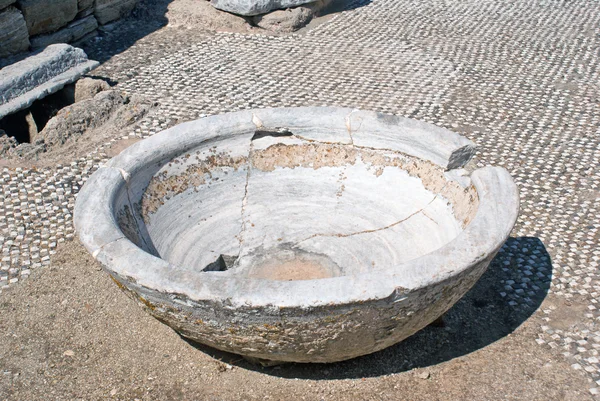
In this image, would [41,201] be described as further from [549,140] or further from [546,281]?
[549,140]

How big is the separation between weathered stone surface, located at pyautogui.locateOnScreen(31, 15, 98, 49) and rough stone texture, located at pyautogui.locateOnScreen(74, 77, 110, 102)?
1.33m

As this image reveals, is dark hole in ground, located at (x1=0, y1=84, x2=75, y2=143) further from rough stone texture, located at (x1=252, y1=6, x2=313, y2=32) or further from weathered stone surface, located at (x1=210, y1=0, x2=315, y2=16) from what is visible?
rough stone texture, located at (x1=252, y1=6, x2=313, y2=32)

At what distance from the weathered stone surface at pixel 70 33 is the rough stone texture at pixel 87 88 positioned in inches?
52.5

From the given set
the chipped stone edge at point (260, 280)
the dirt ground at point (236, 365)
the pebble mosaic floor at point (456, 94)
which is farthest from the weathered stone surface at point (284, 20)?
the dirt ground at point (236, 365)

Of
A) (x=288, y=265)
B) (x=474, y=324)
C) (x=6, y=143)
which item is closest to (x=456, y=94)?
(x=474, y=324)

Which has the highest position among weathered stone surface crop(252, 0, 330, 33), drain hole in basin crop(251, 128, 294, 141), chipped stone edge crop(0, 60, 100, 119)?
drain hole in basin crop(251, 128, 294, 141)

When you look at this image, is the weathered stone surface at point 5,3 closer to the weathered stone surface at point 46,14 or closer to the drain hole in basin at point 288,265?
the weathered stone surface at point 46,14

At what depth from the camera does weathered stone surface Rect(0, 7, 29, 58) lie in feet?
24.1

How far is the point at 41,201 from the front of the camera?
17.8ft

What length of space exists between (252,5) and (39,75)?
3.25 m

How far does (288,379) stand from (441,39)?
244 inches

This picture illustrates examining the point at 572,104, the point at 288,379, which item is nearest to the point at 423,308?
the point at 288,379

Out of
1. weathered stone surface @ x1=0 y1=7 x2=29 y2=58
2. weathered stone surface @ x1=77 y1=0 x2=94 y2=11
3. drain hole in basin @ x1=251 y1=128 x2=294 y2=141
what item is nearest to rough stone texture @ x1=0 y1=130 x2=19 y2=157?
weathered stone surface @ x1=0 y1=7 x2=29 y2=58

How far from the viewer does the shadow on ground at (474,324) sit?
384 cm
